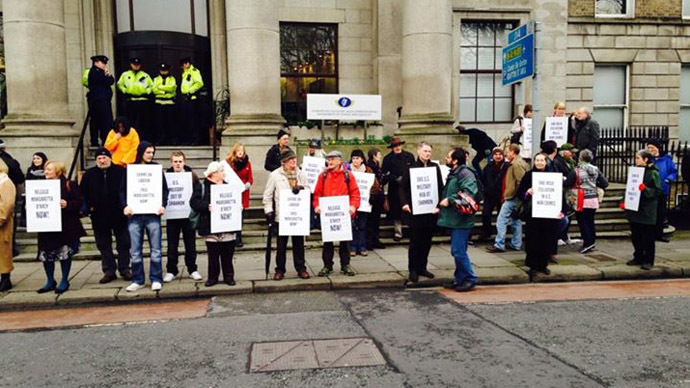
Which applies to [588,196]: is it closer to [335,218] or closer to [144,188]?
[335,218]

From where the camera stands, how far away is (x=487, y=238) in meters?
11.9

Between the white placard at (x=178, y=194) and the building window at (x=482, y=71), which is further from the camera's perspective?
the building window at (x=482, y=71)

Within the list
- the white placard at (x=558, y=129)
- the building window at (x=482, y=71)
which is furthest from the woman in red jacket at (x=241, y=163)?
the building window at (x=482, y=71)

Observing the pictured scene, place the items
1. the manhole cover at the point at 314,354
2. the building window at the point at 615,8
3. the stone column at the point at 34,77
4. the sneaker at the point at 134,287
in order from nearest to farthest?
the manhole cover at the point at 314,354 < the sneaker at the point at 134,287 < the stone column at the point at 34,77 < the building window at the point at 615,8

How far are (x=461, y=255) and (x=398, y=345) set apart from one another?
2.70 m

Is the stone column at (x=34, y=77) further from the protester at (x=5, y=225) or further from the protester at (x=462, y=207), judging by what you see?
the protester at (x=462, y=207)

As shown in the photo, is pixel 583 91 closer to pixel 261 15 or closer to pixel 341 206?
pixel 261 15

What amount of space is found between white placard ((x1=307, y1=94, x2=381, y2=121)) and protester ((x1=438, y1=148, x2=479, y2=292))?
18.4ft

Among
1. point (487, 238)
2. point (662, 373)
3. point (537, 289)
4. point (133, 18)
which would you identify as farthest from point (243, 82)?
point (662, 373)

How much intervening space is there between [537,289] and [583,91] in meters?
12.1

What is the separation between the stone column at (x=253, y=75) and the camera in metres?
13.2

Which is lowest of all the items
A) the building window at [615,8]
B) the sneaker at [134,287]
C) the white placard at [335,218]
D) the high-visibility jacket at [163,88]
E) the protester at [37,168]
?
the sneaker at [134,287]

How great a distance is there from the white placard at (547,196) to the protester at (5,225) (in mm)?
7913

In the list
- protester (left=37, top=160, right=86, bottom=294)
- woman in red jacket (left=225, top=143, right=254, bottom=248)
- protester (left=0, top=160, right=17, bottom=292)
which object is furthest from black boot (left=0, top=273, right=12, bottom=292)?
woman in red jacket (left=225, top=143, right=254, bottom=248)
